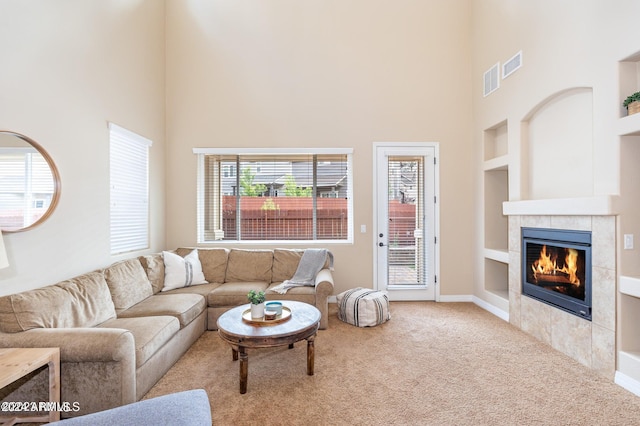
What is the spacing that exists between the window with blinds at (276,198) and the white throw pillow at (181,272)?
0.84 metres

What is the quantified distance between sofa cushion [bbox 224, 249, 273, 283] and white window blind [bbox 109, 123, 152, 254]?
1.20m

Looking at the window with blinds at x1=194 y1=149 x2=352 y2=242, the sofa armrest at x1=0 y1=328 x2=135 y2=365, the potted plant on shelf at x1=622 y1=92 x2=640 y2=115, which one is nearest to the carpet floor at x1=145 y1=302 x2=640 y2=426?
the sofa armrest at x1=0 y1=328 x2=135 y2=365

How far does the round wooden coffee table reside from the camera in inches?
93.5

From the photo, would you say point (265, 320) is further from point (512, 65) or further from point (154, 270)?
point (512, 65)

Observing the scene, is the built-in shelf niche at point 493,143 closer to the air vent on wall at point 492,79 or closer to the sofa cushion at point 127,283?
the air vent on wall at point 492,79

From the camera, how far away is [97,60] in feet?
10.7

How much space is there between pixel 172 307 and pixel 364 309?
2100 millimetres

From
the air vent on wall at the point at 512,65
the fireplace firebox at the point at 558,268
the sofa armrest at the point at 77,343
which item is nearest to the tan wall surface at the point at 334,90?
the air vent on wall at the point at 512,65

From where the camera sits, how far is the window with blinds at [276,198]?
4.85 m

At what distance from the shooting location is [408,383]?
8.23 feet

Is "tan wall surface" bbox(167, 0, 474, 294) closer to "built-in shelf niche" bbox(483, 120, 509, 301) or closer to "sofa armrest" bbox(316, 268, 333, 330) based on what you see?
"built-in shelf niche" bbox(483, 120, 509, 301)

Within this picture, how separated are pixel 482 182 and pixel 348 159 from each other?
77.1 inches

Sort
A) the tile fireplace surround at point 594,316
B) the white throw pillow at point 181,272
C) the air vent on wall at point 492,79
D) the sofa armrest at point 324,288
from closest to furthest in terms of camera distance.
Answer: the tile fireplace surround at point 594,316, the sofa armrest at point 324,288, the white throw pillow at point 181,272, the air vent on wall at point 492,79

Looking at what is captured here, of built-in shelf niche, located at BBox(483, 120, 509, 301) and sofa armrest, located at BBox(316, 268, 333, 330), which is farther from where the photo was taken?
built-in shelf niche, located at BBox(483, 120, 509, 301)
